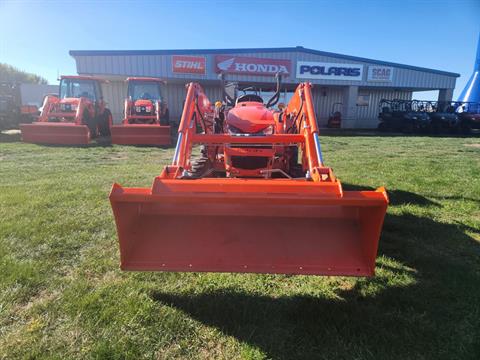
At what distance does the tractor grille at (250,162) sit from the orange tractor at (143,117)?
24.8 ft

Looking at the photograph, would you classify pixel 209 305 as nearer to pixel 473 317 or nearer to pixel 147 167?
pixel 473 317

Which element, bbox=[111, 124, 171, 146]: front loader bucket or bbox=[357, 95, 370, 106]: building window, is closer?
bbox=[111, 124, 171, 146]: front loader bucket

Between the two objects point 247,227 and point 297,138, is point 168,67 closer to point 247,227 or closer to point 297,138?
point 297,138

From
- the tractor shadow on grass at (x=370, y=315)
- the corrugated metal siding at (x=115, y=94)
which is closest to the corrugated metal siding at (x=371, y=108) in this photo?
the corrugated metal siding at (x=115, y=94)

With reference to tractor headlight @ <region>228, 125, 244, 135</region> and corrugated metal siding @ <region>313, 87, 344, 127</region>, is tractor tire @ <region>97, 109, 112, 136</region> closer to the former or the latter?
tractor headlight @ <region>228, 125, 244, 135</region>

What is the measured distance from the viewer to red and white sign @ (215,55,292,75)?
20.9 metres

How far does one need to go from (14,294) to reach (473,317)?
11.5 feet

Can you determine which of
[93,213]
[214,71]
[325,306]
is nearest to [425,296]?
[325,306]

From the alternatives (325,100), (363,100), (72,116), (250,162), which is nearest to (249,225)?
(250,162)

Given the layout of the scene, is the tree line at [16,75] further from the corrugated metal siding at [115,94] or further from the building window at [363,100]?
the building window at [363,100]

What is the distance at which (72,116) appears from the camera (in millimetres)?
12289

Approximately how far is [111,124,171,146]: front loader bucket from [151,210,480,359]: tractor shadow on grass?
9.23 m

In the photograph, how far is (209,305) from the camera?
2664 mm

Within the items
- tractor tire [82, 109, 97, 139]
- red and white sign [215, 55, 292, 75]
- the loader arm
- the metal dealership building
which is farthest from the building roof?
the loader arm
